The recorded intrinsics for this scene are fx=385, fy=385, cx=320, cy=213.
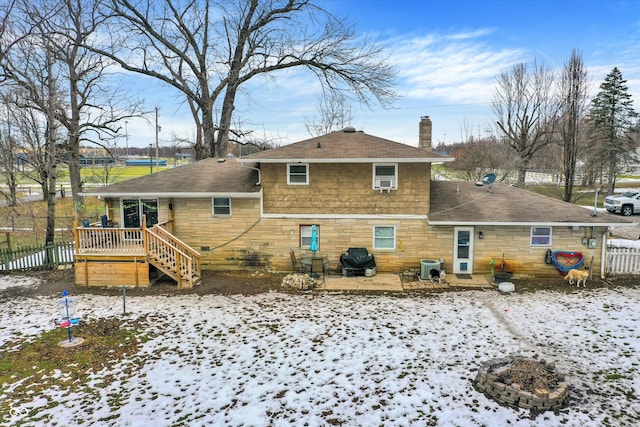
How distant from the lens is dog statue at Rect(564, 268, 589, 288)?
1338cm

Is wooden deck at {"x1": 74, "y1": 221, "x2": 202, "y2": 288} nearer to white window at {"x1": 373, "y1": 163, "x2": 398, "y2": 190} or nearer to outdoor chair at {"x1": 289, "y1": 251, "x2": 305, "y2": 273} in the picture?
outdoor chair at {"x1": 289, "y1": 251, "x2": 305, "y2": 273}

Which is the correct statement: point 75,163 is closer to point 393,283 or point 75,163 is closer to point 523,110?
point 393,283

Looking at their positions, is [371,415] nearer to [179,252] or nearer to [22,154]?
[179,252]

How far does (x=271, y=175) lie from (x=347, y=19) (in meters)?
13.3

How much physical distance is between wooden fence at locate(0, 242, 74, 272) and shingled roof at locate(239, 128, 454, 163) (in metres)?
9.31

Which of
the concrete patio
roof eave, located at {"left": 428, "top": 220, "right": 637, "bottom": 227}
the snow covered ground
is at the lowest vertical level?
the snow covered ground

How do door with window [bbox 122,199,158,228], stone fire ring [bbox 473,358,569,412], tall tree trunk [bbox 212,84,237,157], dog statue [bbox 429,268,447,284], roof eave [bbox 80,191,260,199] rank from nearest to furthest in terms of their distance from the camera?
1. stone fire ring [bbox 473,358,569,412]
2. dog statue [bbox 429,268,447,284]
3. roof eave [bbox 80,191,260,199]
4. door with window [bbox 122,199,158,228]
5. tall tree trunk [bbox 212,84,237,157]

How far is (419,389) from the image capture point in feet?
24.6

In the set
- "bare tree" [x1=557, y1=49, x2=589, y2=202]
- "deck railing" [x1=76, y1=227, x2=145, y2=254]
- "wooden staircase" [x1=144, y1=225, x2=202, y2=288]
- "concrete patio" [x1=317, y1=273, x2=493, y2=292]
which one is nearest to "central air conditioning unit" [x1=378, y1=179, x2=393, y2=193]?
"concrete patio" [x1=317, y1=273, x2=493, y2=292]

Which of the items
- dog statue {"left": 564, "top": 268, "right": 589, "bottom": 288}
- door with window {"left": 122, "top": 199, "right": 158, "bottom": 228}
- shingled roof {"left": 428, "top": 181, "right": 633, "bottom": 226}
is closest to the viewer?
dog statue {"left": 564, "top": 268, "right": 589, "bottom": 288}

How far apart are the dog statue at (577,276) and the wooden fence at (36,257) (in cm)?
1998

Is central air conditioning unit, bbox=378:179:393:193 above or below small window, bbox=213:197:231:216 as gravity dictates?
above

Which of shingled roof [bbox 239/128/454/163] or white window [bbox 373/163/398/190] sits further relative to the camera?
white window [bbox 373/163/398/190]

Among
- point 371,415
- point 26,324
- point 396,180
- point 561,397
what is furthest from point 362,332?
point 26,324
